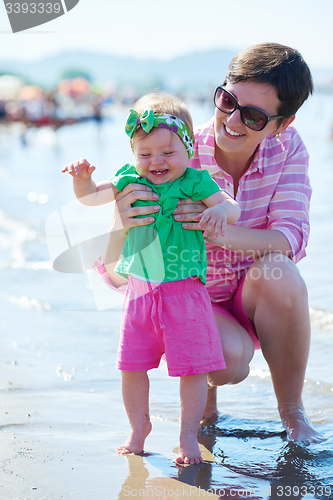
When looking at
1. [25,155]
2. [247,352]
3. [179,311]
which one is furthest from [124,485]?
[25,155]

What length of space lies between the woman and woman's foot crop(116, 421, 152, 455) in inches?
15.5

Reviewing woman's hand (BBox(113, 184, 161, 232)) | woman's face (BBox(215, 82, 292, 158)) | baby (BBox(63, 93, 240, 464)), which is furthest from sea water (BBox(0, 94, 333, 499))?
woman's face (BBox(215, 82, 292, 158))

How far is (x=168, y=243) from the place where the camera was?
2.11 meters

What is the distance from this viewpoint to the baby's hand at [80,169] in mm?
2053

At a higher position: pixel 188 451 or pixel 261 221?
pixel 261 221

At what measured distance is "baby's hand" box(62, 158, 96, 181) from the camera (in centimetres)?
205

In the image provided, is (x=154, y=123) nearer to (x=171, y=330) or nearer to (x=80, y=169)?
(x=80, y=169)

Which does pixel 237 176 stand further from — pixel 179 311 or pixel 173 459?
pixel 173 459

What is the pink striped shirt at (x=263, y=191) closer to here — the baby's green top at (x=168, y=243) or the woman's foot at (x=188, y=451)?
the baby's green top at (x=168, y=243)

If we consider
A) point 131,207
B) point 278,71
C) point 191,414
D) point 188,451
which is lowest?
point 188,451

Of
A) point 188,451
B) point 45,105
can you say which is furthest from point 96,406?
point 45,105

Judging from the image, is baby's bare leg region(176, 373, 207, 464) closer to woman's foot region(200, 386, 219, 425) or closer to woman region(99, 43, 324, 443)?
woman region(99, 43, 324, 443)

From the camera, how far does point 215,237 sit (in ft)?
6.89

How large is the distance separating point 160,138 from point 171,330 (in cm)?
74
